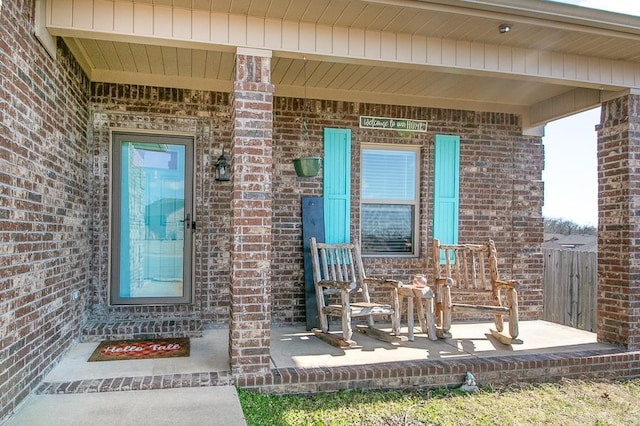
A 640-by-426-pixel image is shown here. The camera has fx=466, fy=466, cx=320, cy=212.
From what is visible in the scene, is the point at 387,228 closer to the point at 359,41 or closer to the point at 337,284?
the point at 337,284

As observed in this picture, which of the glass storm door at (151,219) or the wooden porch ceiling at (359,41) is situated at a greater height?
the wooden porch ceiling at (359,41)

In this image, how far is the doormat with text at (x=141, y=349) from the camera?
13.0 feet

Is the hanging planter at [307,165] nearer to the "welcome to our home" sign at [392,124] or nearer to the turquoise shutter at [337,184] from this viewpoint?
the turquoise shutter at [337,184]

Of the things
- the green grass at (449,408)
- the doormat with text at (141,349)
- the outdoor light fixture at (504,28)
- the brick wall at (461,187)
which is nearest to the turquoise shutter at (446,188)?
the brick wall at (461,187)

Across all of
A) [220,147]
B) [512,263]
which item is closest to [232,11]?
[220,147]

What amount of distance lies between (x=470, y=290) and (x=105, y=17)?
13.7ft

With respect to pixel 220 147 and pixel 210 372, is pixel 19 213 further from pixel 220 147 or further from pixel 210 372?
pixel 220 147

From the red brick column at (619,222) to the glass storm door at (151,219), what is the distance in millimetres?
4273

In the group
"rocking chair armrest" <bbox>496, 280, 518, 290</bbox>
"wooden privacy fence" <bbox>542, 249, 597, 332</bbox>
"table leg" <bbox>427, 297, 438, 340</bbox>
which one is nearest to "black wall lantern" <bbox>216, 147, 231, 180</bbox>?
"table leg" <bbox>427, 297, 438, 340</bbox>

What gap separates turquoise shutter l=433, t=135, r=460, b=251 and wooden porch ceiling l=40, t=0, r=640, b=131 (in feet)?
2.75

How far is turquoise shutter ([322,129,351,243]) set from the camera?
5.36 m

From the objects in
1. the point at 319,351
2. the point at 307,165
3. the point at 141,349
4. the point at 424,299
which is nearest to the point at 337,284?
the point at 319,351

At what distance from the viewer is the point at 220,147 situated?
16.6 feet

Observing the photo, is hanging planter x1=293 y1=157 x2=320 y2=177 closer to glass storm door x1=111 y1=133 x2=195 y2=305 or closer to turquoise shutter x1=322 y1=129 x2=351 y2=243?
turquoise shutter x1=322 y1=129 x2=351 y2=243
